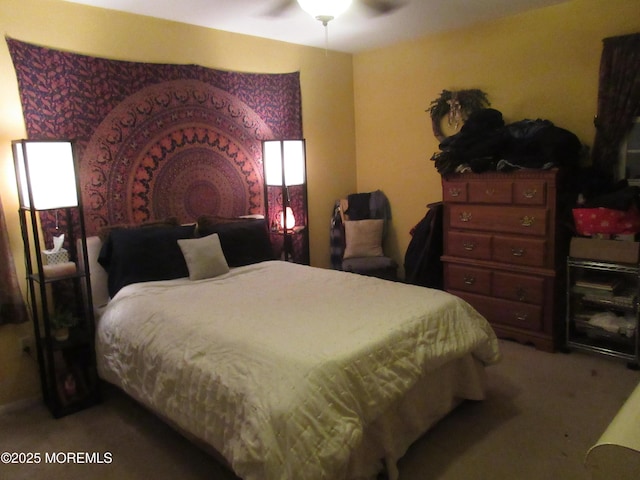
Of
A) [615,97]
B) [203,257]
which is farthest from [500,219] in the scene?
[203,257]

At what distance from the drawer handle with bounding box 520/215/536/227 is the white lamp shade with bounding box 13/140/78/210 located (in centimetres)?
283

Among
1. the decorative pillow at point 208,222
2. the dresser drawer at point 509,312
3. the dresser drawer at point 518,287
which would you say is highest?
the decorative pillow at point 208,222

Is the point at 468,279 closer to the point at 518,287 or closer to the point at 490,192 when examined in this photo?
the point at 518,287

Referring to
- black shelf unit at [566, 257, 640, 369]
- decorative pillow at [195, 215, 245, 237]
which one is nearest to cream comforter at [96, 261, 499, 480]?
decorative pillow at [195, 215, 245, 237]

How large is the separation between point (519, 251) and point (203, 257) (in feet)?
7.09

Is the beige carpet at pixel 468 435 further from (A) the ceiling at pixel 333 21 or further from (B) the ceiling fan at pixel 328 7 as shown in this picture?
(A) the ceiling at pixel 333 21

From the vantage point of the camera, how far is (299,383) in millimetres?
1748

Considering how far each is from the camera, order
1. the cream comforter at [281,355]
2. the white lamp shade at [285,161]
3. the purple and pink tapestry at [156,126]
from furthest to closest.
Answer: the white lamp shade at [285,161] < the purple and pink tapestry at [156,126] < the cream comforter at [281,355]

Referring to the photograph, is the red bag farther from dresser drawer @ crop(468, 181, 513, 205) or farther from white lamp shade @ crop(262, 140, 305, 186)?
white lamp shade @ crop(262, 140, 305, 186)

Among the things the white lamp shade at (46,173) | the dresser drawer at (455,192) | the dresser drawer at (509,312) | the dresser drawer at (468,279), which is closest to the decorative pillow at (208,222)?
the white lamp shade at (46,173)

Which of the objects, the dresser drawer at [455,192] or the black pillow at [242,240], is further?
the dresser drawer at [455,192]

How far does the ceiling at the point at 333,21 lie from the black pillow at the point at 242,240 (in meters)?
1.45

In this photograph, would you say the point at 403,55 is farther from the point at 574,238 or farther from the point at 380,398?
the point at 380,398

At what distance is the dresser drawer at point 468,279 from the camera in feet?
11.7
